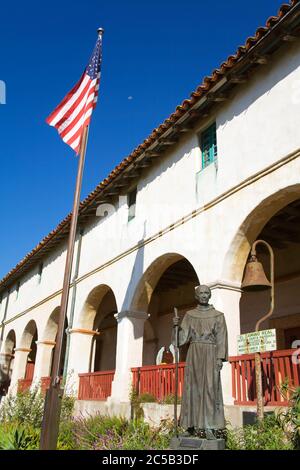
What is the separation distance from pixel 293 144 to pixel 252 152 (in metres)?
1.09

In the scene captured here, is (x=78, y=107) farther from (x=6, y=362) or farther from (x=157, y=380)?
(x=6, y=362)

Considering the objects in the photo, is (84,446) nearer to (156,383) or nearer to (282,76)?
(156,383)

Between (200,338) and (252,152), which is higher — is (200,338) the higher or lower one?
the lower one

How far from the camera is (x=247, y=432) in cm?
639

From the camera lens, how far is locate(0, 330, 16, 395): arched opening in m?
23.1

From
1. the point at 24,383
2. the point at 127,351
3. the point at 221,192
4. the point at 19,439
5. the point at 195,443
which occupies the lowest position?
the point at 19,439

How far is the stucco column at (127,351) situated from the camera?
11227mm

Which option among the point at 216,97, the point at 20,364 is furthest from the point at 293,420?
the point at 20,364

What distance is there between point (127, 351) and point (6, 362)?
47.0ft

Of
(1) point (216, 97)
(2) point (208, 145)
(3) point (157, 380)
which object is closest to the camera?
(1) point (216, 97)

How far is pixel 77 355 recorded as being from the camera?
13.8m

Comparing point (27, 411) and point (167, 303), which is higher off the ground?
point (167, 303)

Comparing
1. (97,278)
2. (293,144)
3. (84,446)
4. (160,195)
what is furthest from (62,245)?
(293,144)

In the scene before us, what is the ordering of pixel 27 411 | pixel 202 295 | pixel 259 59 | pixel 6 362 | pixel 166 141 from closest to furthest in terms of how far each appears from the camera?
pixel 202 295, pixel 259 59, pixel 27 411, pixel 166 141, pixel 6 362
